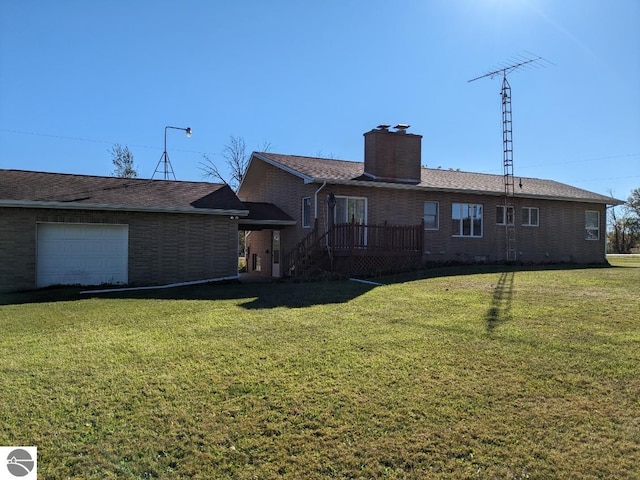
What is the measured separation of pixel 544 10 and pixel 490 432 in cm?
1117

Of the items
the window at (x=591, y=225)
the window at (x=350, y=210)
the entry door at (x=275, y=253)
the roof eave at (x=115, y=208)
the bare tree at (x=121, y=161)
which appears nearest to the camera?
the roof eave at (x=115, y=208)

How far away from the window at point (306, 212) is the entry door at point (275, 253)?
96.8 inches

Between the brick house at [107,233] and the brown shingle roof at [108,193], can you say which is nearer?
the brick house at [107,233]

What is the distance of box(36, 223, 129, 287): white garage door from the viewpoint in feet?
45.5

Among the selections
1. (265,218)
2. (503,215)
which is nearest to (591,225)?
(503,215)

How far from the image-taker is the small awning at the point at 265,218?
56.2 feet

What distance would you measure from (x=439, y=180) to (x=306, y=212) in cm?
591

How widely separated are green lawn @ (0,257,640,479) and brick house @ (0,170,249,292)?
6267mm

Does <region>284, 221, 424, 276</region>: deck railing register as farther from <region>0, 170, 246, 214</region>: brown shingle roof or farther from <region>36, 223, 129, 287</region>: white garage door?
<region>36, 223, 129, 287</region>: white garage door

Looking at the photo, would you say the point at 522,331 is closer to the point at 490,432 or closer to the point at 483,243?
the point at 490,432

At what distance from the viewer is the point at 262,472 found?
3.30m

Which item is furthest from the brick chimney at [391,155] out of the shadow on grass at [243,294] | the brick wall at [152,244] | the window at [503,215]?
the shadow on grass at [243,294]

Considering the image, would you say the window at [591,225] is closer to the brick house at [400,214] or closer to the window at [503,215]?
the brick house at [400,214]

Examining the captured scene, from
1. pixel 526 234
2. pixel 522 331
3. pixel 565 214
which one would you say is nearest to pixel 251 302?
pixel 522 331
